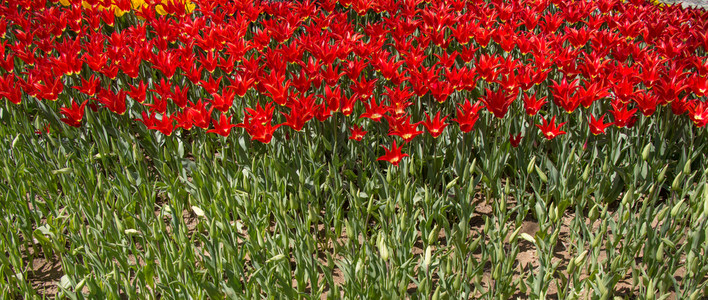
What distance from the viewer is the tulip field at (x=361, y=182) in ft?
7.50

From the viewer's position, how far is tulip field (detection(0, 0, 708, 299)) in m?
2.29

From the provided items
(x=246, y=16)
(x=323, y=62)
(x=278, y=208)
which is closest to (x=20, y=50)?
(x=246, y=16)

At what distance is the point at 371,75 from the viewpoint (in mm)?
3867

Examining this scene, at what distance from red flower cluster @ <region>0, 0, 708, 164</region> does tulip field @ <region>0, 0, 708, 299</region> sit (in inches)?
0.6

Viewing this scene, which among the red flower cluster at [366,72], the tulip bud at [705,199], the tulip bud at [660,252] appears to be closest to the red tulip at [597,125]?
the red flower cluster at [366,72]

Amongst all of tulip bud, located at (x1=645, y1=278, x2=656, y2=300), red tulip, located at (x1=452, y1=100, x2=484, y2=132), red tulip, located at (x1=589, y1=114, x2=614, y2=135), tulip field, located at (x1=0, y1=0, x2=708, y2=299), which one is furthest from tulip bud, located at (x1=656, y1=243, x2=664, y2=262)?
red tulip, located at (x1=452, y1=100, x2=484, y2=132)

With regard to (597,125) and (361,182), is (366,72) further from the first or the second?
(597,125)

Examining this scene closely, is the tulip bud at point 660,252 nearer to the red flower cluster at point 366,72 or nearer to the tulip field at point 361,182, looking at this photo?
the tulip field at point 361,182

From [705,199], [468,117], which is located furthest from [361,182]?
[705,199]

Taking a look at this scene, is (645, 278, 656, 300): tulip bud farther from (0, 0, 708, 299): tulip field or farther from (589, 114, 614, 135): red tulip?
(589, 114, 614, 135): red tulip

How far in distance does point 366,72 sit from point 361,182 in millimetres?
1244

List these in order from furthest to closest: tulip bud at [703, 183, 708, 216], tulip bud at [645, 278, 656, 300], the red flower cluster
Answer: the red flower cluster
tulip bud at [703, 183, 708, 216]
tulip bud at [645, 278, 656, 300]

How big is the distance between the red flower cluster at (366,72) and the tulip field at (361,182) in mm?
15

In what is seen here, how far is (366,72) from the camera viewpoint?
13.3ft
